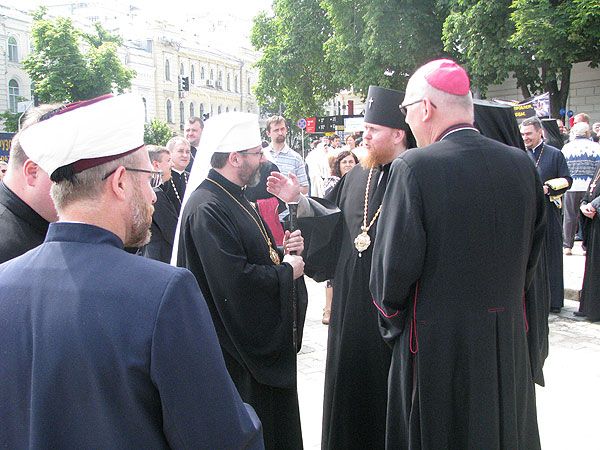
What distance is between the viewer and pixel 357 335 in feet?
11.9

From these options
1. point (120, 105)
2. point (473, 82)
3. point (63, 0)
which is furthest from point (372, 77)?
point (63, 0)

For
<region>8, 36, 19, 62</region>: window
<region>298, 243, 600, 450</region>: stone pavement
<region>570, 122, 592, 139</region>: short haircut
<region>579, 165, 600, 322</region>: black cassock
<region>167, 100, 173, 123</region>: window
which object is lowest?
<region>298, 243, 600, 450</region>: stone pavement

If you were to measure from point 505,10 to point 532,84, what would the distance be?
12.0 feet

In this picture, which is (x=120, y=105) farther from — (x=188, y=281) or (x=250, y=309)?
(x=250, y=309)

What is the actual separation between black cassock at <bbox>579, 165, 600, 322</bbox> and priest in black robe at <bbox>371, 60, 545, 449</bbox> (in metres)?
4.71

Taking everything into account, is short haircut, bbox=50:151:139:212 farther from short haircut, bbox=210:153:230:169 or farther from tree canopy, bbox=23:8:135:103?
tree canopy, bbox=23:8:135:103

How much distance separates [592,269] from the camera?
7043mm

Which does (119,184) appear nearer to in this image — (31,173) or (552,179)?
(31,173)

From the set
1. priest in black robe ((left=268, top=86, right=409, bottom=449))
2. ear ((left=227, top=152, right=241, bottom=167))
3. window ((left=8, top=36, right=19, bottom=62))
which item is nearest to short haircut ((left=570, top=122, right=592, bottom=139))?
priest in black robe ((left=268, top=86, right=409, bottom=449))

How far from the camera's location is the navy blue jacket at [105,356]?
56.4 inches

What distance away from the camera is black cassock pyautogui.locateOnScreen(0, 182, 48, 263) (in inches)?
91.8

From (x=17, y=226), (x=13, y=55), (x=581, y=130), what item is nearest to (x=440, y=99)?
(x=17, y=226)

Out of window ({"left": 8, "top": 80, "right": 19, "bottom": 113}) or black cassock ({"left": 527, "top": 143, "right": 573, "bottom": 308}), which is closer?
black cassock ({"left": 527, "top": 143, "right": 573, "bottom": 308})

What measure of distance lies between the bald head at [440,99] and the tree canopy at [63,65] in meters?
42.5
